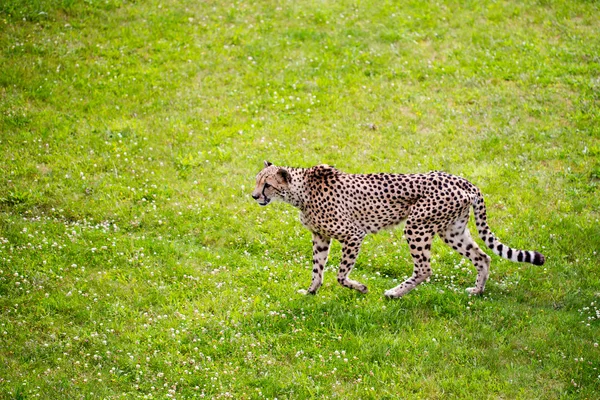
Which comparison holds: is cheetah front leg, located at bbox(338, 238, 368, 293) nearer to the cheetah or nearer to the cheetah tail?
the cheetah

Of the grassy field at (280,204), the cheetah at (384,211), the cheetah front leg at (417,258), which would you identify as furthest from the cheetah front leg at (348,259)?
the cheetah front leg at (417,258)

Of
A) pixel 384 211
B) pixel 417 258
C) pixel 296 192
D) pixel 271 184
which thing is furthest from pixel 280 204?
pixel 417 258

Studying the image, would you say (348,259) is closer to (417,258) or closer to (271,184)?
(417,258)

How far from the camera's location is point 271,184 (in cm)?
1144

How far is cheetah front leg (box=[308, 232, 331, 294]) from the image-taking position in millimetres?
11562

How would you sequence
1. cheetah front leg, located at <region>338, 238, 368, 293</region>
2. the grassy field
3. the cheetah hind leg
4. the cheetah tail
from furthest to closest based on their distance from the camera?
the cheetah hind leg, cheetah front leg, located at <region>338, 238, 368, 293</region>, the cheetah tail, the grassy field

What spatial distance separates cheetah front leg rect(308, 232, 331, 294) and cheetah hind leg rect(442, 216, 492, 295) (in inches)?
72.6

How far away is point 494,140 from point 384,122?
2.42 meters

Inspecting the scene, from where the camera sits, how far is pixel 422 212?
36.5ft

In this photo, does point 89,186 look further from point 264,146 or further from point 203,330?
A: point 203,330

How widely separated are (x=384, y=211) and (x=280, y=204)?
327 centimetres

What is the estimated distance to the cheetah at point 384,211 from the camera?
36.7 feet

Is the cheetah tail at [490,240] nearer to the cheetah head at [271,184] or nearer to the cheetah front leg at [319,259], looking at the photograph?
the cheetah front leg at [319,259]

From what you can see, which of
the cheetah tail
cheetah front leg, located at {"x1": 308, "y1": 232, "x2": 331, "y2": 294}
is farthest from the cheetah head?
the cheetah tail
